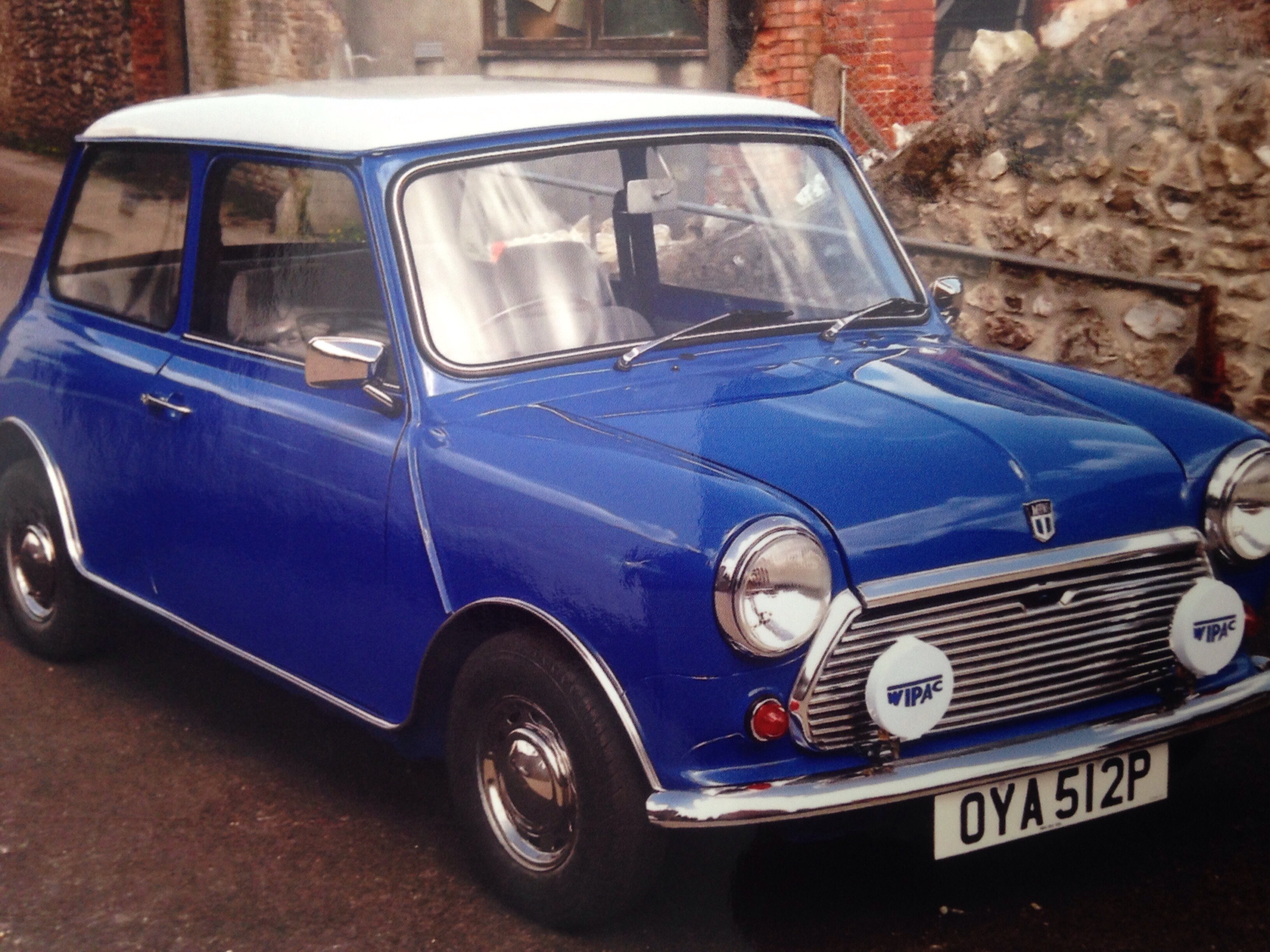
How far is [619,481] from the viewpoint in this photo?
3088 mm

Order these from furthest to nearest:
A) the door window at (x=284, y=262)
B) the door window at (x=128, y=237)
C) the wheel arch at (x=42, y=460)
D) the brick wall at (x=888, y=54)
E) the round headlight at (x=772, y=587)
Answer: the brick wall at (x=888, y=54) < the wheel arch at (x=42, y=460) < the door window at (x=128, y=237) < the door window at (x=284, y=262) < the round headlight at (x=772, y=587)

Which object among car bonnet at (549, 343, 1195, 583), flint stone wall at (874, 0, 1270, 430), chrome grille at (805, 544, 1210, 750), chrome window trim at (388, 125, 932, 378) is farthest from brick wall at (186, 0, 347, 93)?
chrome grille at (805, 544, 1210, 750)

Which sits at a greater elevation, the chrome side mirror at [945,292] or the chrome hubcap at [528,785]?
the chrome side mirror at [945,292]

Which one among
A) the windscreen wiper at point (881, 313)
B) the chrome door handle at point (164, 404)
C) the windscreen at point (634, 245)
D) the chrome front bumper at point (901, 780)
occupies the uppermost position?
the windscreen at point (634, 245)

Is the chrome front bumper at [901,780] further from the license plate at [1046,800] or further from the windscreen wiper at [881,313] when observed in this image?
the windscreen wiper at [881,313]

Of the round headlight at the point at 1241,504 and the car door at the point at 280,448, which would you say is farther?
the car door at the point at 280,448

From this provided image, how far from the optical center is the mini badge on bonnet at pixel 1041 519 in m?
3.10

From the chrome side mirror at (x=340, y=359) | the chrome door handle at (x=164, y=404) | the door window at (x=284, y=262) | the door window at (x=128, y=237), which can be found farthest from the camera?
the door window at (x=128, y=237)

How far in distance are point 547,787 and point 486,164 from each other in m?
1.48

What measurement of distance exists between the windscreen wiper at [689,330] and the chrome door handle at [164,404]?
122 centimetres

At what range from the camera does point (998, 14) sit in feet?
33.6

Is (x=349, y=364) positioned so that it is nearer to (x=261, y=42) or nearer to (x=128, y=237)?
(x=128, y=237)

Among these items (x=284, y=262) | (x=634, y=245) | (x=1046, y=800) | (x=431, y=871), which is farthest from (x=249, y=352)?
(x=1046, y=800)

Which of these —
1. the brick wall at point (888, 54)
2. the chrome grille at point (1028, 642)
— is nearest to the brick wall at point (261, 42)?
the brick wall at point (888, 54)
